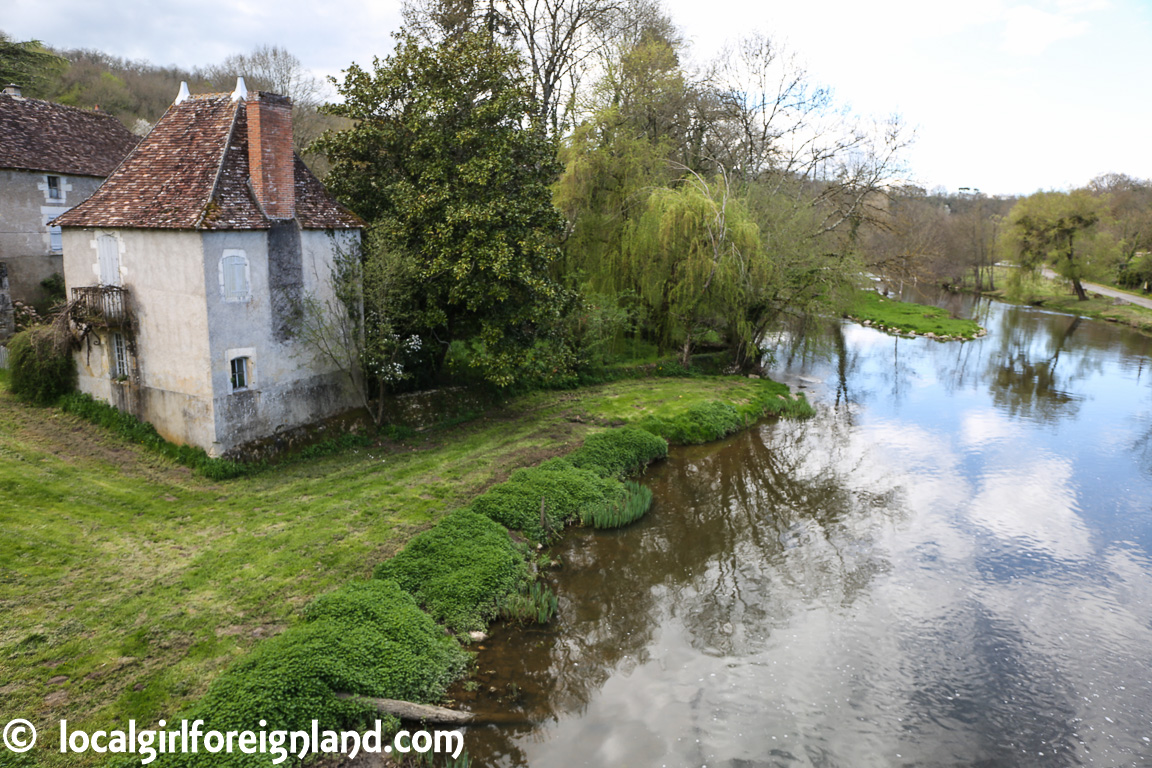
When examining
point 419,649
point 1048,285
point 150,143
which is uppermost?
point 150,143

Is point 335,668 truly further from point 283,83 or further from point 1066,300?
point 1066,300

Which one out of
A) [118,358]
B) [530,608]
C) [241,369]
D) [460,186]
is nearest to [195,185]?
[241,369]

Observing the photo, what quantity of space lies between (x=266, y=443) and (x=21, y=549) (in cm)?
570

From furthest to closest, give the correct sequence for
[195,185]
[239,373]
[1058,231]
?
[1058,231] → [239,373] → [195,185]

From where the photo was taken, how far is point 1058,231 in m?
51.2

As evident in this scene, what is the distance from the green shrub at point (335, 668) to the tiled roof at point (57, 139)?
22685 mm

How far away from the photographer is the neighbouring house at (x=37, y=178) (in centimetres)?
2333

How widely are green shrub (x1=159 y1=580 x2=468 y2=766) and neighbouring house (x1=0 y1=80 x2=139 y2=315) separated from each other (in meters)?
20.8

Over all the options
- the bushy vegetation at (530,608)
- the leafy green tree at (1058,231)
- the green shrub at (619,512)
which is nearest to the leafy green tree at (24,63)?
the green shrub at (619,512)

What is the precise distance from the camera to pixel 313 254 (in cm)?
1734

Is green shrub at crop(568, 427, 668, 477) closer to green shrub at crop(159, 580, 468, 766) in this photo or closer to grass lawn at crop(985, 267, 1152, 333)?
green shrub at crop(159, 580, 468, 766)

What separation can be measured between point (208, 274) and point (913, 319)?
44.2 m

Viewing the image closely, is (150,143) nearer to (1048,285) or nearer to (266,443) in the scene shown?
(266,443)

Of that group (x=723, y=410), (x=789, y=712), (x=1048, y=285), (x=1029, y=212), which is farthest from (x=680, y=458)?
(x=1048, y=285)
